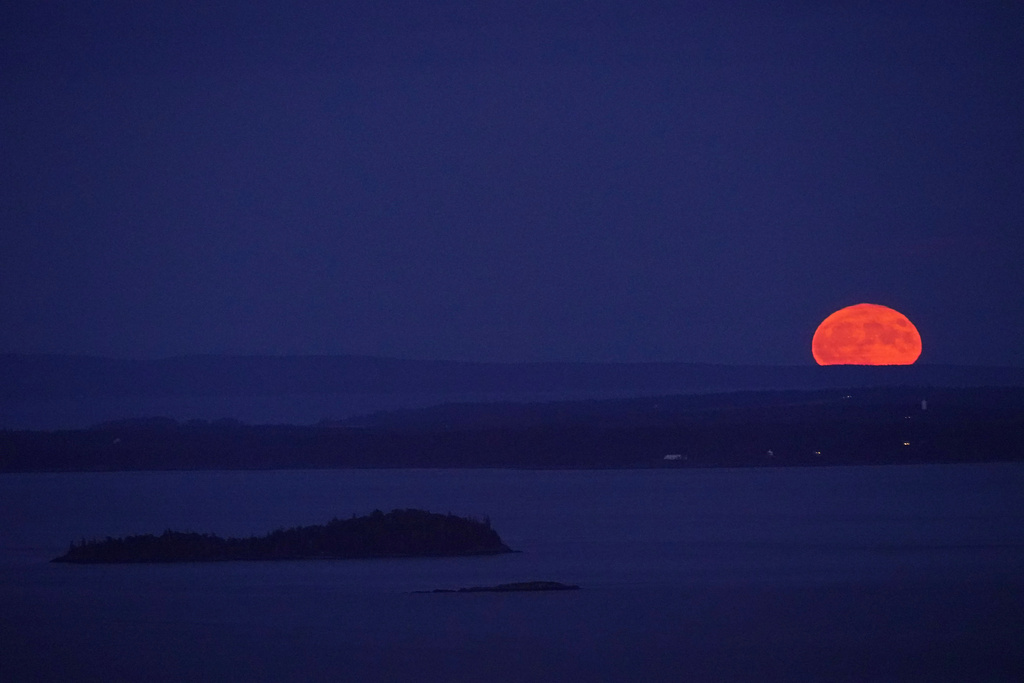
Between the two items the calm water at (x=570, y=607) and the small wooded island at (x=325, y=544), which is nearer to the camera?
the calm water at (x=570, y=607)

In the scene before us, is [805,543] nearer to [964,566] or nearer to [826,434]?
[964,566]

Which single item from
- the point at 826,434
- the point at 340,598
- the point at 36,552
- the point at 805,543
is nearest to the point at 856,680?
the point at 340,598

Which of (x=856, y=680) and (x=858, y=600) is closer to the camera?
(x=856, y=680)

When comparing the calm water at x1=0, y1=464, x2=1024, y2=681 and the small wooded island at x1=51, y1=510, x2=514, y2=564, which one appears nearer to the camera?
the calm water at x1=0, y1=464, x2=1024, y2=681

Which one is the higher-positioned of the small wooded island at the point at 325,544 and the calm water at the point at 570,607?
the small wooded island at the point at 325,544

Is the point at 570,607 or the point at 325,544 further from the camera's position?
the point at 325,544
